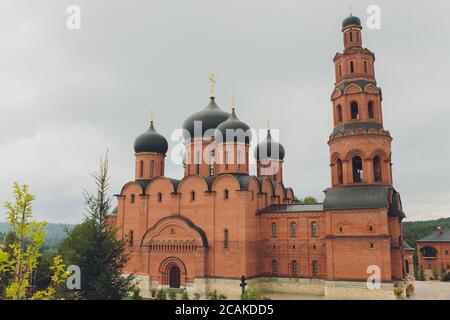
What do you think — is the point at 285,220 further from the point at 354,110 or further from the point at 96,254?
the point at 96,254

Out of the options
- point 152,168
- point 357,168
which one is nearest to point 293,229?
point 357,168

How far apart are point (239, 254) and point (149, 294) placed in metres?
6.28

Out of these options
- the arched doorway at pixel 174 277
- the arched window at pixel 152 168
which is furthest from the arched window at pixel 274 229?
the arched window at pixel 152 168

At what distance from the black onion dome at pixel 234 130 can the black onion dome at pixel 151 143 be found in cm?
455

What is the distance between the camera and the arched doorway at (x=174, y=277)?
24531 millimetres

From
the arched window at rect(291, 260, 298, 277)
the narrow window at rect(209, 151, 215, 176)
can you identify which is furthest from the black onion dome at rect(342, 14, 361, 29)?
the arched window at rect(291, 260, 298, 277)

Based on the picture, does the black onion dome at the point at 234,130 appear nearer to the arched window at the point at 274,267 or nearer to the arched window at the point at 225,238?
the arched window at the point at 225,238

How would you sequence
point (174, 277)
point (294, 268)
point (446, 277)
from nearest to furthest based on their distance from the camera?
point (294, 268)
point (174, 277)
point (446, 277)

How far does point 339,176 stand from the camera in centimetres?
2352

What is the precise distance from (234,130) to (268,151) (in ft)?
25.1

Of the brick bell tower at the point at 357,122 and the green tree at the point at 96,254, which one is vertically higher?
the brick bell tower at the point at 357,122

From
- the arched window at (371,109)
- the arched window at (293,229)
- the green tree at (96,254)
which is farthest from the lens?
the arched window at (293,229)

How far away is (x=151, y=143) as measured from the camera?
28047 millimetres
